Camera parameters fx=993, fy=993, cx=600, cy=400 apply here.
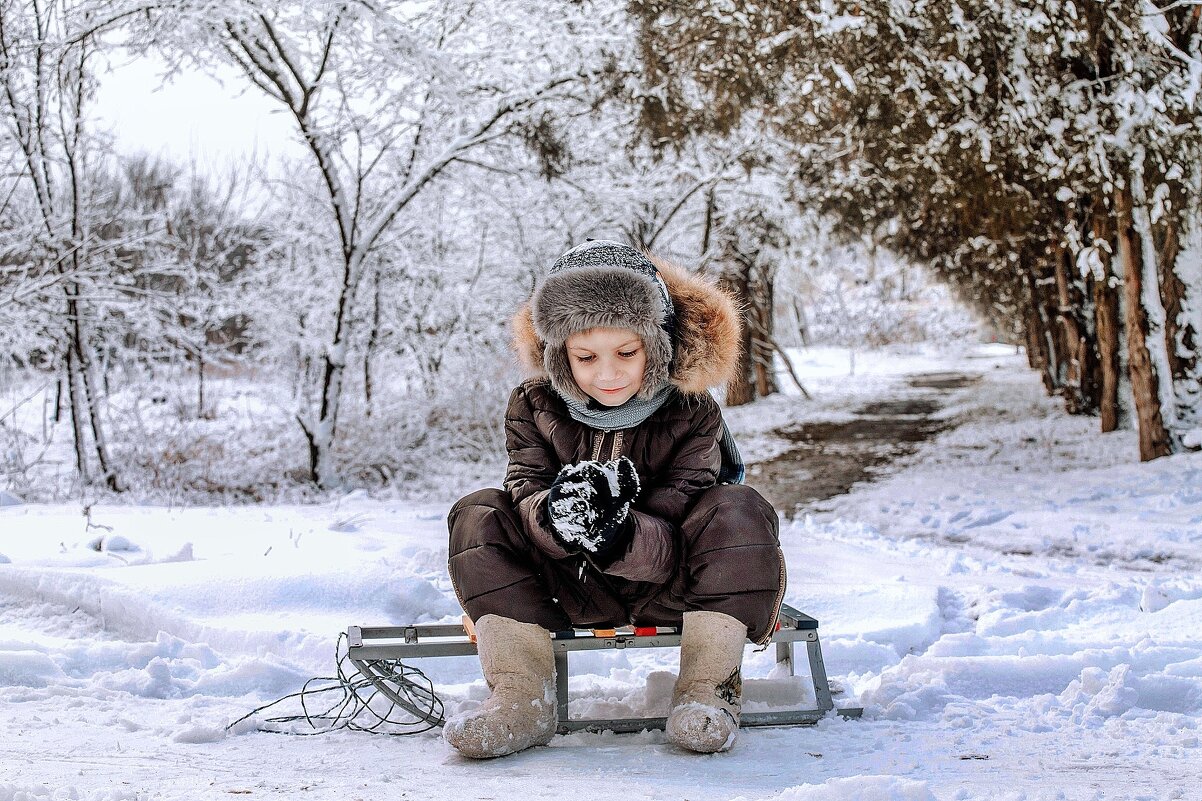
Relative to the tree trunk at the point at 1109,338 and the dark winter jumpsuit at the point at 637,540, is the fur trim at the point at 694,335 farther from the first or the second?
the tree trunk at the point at 1109,338

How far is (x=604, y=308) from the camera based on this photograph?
2.67 metres

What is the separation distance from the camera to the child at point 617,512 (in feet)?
7.50

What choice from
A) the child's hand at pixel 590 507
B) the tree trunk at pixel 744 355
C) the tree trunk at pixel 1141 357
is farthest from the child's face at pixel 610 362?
the tree trunk at pixel 744 355

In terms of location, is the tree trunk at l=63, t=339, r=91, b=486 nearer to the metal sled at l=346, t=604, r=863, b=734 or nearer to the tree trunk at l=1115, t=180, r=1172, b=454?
the metal sled at l=346, t=604, r=863, b=734

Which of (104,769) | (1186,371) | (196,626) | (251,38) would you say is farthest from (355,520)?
(1186,371)

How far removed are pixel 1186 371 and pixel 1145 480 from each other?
6.44 feet

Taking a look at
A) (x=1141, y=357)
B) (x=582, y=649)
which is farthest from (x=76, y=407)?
(x=1141, y=357)

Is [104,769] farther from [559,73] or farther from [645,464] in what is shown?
[559,73]

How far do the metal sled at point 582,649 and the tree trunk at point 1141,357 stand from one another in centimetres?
711

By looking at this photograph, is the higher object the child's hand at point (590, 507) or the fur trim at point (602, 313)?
the fur trim at point (602, 313)

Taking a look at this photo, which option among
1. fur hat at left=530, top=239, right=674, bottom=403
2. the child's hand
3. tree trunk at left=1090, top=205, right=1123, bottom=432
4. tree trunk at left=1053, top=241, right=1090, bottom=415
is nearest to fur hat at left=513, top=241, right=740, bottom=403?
fur hat at left=530, top=239, right=674, bottom=403

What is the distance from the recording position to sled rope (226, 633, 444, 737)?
8.13 ft

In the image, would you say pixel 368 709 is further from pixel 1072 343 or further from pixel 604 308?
pixel 1072 343

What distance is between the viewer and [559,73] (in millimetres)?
9922
